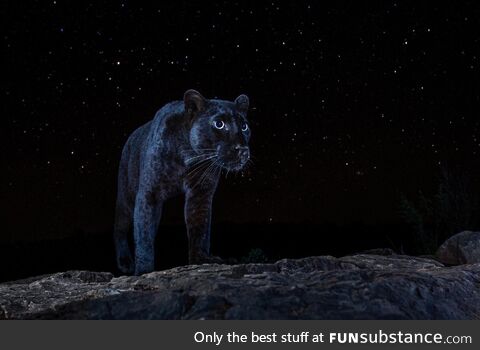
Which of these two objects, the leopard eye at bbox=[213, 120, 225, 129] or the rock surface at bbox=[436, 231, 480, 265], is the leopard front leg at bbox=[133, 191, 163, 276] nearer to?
the leopard eye at bbox=[213, 120, 225, 129]

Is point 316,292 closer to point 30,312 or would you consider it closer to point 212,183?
point 30,312

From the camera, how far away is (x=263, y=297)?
358 centimetres

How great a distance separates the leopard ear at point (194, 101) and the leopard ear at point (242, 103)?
487mm

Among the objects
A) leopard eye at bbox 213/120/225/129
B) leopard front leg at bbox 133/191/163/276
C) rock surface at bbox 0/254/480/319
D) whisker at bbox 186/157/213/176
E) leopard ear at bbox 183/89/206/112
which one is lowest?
rock surface at bbox 0/254/480/319

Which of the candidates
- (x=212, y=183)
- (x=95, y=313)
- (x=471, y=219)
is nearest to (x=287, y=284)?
(x=95, y=313)

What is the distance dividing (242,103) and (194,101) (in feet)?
2.19

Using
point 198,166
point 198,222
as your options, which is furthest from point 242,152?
point 198,222

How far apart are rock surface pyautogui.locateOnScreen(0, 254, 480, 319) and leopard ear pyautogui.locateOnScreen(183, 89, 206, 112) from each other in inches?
98.8

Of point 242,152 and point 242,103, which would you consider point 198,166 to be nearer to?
point 242,152

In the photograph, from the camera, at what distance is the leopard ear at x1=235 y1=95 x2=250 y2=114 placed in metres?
6.85

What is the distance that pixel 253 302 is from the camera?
11.5ft

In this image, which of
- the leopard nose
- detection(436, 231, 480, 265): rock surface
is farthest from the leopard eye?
detection(436, 231, 480, 265): rock surface

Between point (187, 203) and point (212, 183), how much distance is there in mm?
449

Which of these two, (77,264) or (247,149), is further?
(77,264)
